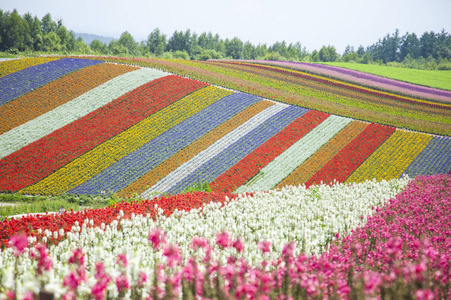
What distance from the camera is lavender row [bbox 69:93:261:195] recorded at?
59.3 feet

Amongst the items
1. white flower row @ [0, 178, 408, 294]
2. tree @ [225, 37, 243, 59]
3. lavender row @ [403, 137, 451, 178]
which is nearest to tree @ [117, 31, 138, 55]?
tree @ [225, 37, 243, 59]

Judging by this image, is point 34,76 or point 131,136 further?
point 34,76

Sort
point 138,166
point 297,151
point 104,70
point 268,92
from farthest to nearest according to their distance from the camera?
point 268,92 < point 104,70 < point 297,151 < point 138,166

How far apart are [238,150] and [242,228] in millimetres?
12899

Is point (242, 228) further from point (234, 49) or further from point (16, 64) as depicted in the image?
point (234, 49)

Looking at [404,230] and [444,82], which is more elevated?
[444,82]

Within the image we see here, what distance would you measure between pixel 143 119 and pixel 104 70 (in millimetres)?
9373

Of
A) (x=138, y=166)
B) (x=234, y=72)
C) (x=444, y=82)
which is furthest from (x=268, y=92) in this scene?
(x=444, y=82)

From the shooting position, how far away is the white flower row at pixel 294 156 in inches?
742

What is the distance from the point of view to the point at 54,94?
26625 millimetres

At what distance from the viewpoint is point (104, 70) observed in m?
31.0

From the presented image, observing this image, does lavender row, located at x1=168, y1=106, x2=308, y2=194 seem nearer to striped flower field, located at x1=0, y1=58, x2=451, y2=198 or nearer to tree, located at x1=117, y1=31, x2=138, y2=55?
striped flower field, located at x1=0, y1=58, x2=451, y2=198

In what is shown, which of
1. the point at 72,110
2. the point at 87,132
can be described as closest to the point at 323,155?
the point at 87,132

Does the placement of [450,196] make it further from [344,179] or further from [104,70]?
[104,70]
